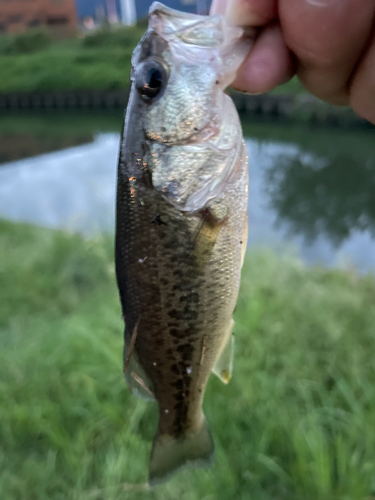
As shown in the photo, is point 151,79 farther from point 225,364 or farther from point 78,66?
point 78,66

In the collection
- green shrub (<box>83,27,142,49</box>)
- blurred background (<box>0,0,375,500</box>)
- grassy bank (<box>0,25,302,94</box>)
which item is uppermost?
blurred background (<box>0,0,375,500</box>)

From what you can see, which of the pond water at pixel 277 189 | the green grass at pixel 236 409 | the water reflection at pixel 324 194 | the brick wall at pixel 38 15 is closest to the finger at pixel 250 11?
the green grass at pixel 236 409

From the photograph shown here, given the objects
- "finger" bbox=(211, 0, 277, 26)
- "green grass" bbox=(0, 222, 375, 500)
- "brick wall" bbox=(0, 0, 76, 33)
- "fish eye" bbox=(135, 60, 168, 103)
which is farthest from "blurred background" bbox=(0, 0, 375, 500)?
"brick wall" bbox=(0, 0, 76, 33)

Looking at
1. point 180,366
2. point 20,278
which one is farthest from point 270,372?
point 20,278

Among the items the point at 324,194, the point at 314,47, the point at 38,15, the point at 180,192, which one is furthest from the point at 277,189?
the point at 38,15

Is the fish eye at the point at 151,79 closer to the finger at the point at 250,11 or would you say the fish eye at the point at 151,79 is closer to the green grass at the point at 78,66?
the finger at the point at 250,11

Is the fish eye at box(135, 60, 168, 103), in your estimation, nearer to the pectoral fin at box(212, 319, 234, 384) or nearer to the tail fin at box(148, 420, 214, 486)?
the pectoral fin at box(212, 319, 234, 384)

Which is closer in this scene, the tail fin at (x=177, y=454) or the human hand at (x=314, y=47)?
the human hand at (x=314, y=47)
